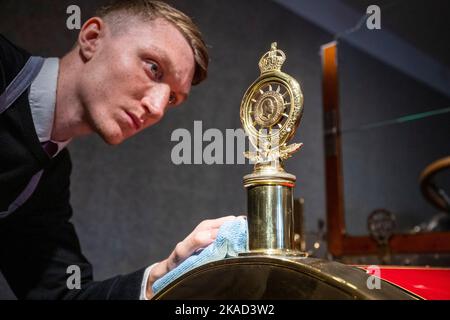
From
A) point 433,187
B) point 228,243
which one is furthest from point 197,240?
point 433,187

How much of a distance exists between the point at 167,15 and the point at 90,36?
0.17m

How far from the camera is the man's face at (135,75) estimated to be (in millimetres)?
967

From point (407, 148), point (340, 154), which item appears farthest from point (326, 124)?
point (407, 148)

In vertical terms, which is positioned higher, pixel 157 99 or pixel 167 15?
pixel 167 15

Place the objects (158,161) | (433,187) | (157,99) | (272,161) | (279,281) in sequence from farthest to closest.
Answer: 1. (433,187)
2. (158,161)
3. (157,99)
4. (272,161)
5. (279,281)

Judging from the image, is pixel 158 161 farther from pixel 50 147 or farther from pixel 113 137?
pixel 50 147

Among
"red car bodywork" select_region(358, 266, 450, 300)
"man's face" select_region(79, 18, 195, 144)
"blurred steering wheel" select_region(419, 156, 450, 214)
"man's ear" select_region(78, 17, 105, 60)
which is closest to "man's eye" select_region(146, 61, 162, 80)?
"man's face" select_region(79, 18, 195, 144)

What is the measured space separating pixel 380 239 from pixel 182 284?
5.02 feet

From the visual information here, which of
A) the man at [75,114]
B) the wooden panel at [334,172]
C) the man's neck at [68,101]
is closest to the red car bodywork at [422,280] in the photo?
the man at [75,114]

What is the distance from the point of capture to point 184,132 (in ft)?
3.58

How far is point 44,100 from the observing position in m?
1.03

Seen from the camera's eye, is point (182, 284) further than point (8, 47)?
No

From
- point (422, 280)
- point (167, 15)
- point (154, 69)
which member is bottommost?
point (422, 280)
